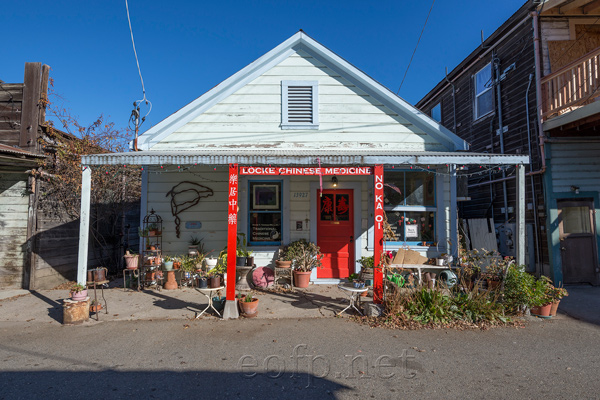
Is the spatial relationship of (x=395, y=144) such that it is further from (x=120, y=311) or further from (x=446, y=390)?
(x=120, y=311)

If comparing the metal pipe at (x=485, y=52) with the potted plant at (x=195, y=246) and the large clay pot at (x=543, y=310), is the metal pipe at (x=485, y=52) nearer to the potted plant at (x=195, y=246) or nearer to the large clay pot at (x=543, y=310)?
the large clay pot at (x=543, y=310)

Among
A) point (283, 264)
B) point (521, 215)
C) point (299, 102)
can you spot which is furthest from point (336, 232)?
point (521, 215)

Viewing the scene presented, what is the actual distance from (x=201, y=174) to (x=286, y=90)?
3.07m

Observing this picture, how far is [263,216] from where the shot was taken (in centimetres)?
826

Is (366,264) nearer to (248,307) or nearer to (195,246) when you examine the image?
(248,307)

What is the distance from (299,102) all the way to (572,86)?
646 cm

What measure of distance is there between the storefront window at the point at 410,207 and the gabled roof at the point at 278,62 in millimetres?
1183

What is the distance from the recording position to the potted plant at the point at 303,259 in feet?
25.2

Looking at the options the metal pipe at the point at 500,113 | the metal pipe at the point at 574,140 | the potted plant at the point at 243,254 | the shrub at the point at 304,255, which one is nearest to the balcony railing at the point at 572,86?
the metal pipe at the point at 574,140

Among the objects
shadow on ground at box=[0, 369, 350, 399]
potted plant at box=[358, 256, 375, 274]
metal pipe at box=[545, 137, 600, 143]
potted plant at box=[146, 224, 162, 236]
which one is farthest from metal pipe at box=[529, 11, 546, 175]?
potted plant at box=[146, 224, 162, 236]

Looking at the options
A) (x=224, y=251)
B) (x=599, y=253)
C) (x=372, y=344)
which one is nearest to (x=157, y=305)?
(x=224, y=251)

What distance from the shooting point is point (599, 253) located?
809 cm

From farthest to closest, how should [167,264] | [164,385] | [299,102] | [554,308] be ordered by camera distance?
[299,102] → [167,264] → [554,308] → [164,385]

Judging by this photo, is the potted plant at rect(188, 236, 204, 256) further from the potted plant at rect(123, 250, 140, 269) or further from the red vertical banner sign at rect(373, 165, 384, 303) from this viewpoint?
the red vertical banner sign at rect(373, 165, 384, 303)
